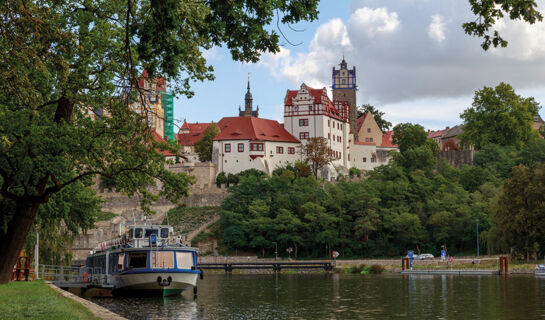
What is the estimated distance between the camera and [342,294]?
140 ft

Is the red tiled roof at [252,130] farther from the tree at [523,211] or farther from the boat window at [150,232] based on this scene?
the boat window at [150,232]

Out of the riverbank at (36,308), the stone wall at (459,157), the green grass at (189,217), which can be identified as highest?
the stone wall at (459,157)

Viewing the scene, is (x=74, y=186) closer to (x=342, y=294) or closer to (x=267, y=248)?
(x=342, y=294)

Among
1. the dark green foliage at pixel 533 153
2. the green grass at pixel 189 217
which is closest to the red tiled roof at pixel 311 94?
the green grass at pixel 189 217

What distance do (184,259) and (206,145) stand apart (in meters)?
78.5

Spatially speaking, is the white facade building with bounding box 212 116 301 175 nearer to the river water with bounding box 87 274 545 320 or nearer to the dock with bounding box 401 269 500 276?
the dock with bounding box 401 269 500 276

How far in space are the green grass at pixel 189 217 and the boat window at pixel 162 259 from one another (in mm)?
51465

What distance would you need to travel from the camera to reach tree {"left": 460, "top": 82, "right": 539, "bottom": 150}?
98.9 metres

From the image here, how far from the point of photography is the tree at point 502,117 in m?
98.9

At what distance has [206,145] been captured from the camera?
121 metres

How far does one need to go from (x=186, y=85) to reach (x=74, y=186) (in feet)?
35.5

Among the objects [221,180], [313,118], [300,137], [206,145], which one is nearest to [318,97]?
[313,118]

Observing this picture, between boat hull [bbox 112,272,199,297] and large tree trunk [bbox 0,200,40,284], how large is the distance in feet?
52.9

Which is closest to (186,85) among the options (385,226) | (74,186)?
(74,186)
